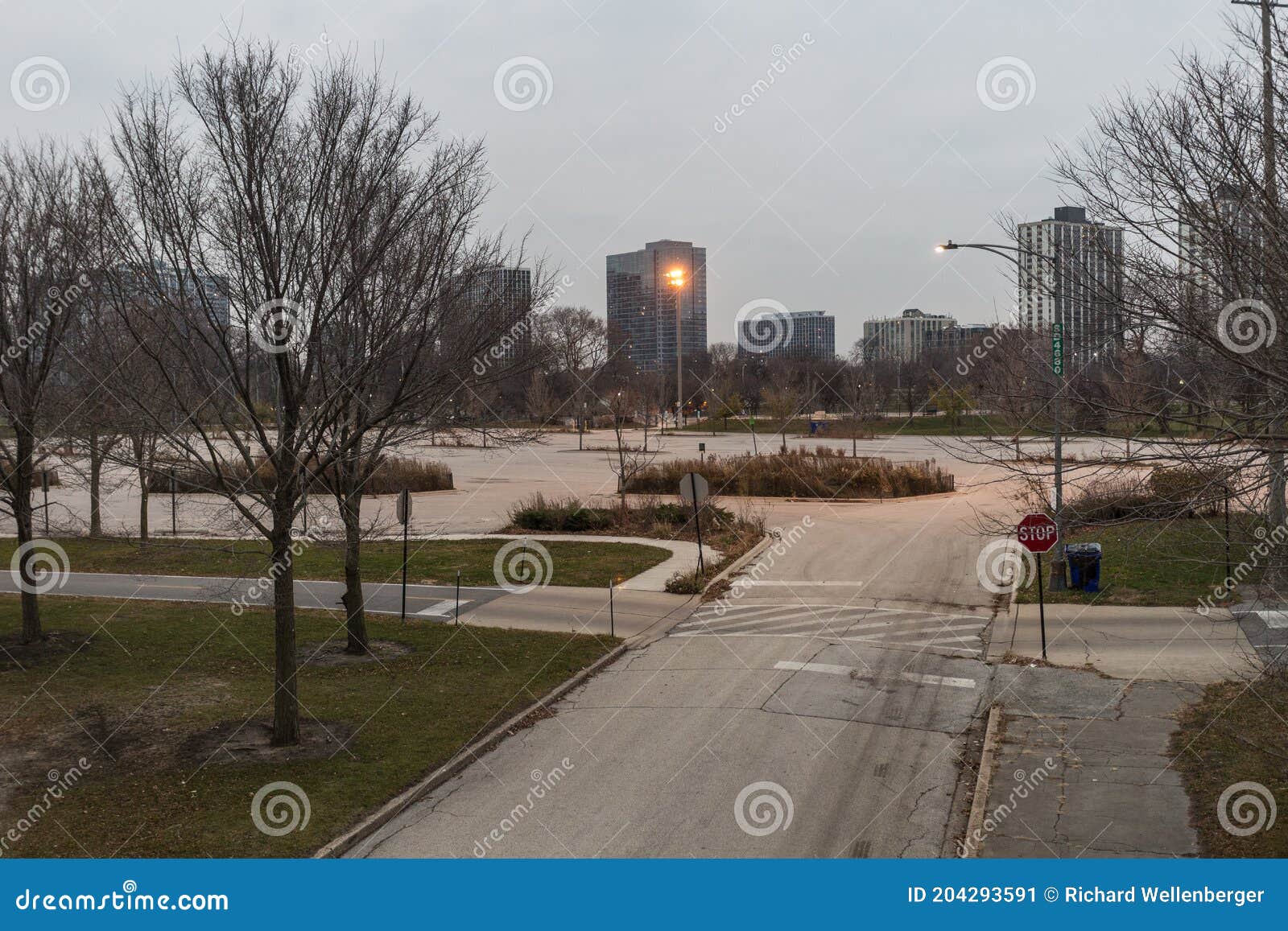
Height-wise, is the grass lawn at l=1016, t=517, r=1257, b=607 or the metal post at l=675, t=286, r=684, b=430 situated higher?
the metal post at l=675, t=286, r=684, b=430

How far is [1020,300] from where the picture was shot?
1088 centimetres

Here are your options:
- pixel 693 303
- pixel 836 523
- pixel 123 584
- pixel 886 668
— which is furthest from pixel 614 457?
pixel 693 303

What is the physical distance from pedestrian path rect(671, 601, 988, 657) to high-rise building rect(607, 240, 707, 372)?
7425 centimetres

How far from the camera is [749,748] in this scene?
1166cm

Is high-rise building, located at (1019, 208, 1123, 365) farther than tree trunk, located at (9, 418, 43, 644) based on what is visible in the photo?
No

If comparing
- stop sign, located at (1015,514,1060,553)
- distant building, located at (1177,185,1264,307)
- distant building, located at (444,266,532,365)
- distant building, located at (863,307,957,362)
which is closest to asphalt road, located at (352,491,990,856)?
stop sign, located at (1015,514,1060,553)

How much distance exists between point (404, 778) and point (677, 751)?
307 cm

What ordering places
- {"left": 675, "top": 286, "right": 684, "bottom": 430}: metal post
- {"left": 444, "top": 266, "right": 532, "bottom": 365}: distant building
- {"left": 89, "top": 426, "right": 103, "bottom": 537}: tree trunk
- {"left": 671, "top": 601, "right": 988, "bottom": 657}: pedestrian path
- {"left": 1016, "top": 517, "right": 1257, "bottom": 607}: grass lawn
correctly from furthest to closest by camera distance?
{"left": 675, "top": 286, "right": 684, "bottom": 430}: metal post
{"left": 1016, "top": 517, "right": 1257, "bottom": 607}: grass lawn
{"left": 671, "top": 601, "right": 988, "bottom": 657}: pedestrian path
{"left": 444, "top": 266, "right": 532, "bottom": 365}: distant building
{"left": 89, "top": 426, "right": 103, "bottom": 537}: tree trunk

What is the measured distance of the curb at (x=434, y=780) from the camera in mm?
9062

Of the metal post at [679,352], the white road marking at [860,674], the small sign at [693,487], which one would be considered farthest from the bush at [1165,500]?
the metal post at [679,352]

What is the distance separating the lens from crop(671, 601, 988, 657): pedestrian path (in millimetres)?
17047

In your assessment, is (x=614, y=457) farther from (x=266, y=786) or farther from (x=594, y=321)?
(x=266, y=786)

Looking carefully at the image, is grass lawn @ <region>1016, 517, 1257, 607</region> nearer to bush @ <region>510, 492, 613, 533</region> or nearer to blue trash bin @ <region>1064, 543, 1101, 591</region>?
blue trash bin @ <region>1064, 543, 1101, 591</region>

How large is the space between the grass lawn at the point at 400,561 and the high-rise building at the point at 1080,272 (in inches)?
545
